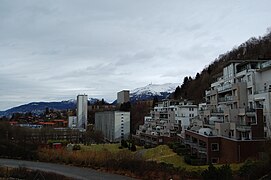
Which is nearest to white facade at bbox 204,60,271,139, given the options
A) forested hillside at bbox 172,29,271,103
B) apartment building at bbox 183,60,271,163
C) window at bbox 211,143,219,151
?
apartment building at bbox 183,60,271,163

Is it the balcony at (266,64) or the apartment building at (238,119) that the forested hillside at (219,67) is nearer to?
the apartment building at (238,119)

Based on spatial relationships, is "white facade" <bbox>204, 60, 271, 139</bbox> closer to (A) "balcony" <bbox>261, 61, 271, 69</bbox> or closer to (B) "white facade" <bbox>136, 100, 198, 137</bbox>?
(A) "balcony" <bbox>261, 61, 271, 69</bbox>

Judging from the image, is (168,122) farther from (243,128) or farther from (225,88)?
(243,128)

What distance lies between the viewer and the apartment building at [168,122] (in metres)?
46.8

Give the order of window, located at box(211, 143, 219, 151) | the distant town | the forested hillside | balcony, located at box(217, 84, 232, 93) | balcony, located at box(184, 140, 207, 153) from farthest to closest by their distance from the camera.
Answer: the forested hillside, balcony, located at box(217, 84, 232, 93), balcony, located at box(184, 140, 207, 153), window, located at box(211, 143, 219, 151), the distant town

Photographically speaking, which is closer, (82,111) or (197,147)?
(197,147)

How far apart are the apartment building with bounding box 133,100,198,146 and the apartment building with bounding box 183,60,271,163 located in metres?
12.3

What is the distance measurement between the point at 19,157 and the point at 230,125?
22251 mm

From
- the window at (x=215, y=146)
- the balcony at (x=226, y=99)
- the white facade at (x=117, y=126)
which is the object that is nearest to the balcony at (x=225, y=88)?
the balcony at (x=226, y=99)

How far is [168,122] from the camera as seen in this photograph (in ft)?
162

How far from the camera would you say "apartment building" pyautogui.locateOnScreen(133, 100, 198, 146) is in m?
46.8

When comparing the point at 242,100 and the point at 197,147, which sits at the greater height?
the point at 242,100

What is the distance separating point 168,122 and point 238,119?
22.6 metres

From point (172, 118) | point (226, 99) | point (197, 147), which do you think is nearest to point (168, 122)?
point (172, 118)
